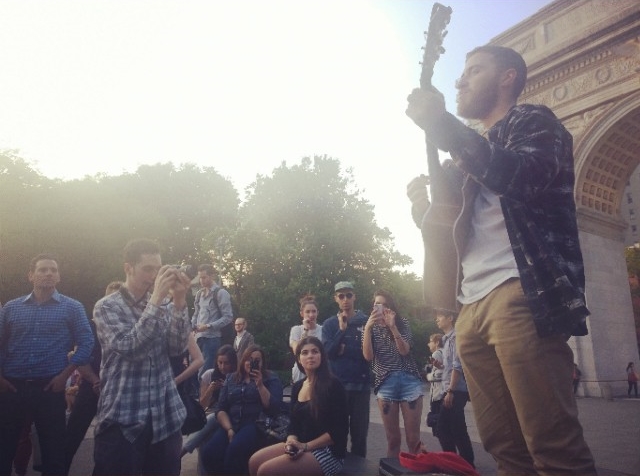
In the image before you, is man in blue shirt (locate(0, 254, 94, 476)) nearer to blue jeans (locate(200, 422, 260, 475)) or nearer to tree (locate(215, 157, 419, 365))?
blue jeans (locate(200, 422, 260, 475))

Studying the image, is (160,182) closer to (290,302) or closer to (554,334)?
(290,302)

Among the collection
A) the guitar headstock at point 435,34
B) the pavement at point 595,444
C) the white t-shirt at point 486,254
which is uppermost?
the guitar headstock at point 435,34

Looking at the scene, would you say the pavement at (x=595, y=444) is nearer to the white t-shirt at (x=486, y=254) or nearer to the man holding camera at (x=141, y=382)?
the white t-shirt at (x=486, y=254)

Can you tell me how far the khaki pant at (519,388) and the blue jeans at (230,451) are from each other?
4.04m

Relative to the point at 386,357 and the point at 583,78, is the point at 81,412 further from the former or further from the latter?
the point at 583,78

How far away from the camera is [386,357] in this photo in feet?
20.2

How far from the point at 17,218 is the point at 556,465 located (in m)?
28.5

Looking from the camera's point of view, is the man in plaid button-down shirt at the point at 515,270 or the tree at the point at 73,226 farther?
the tree at the point at 73,226

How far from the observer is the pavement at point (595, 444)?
621 centimetres

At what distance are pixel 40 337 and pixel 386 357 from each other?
13.4 feet

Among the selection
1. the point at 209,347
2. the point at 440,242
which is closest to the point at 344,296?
the point at 209,347

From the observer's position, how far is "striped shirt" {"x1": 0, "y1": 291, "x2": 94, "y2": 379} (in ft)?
16.4

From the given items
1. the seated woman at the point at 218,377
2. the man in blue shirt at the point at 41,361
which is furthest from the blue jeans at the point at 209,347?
the man in blue shirt at the point at 41,361

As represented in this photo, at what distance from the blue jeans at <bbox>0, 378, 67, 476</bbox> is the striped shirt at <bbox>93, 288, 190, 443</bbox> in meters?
2.27
